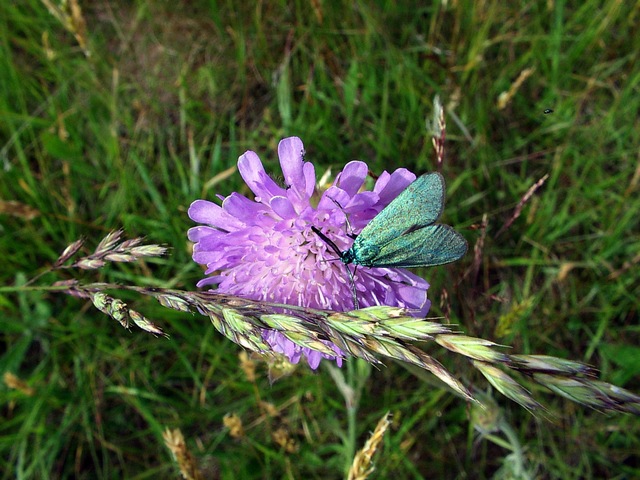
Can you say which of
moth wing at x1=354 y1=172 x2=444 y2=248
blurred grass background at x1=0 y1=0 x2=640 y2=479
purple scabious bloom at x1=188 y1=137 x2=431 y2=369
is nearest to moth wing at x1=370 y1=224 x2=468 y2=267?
moth wing at x1=354 y1=172 x2=444 y2=248

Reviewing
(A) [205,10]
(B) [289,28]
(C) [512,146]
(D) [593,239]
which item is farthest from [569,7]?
(A) [205,10]

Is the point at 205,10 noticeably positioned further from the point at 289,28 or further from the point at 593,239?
the point at 593,239

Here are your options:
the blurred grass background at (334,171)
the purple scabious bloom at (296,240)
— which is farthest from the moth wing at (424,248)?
the blurred grass background at (334,171)

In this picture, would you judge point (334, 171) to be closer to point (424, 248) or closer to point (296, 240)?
point (296, 240)

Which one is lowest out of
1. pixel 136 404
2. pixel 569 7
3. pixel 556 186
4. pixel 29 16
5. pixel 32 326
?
pixel 136 404

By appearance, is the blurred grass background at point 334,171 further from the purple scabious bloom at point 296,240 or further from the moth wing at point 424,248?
the moth wing at point 424,248

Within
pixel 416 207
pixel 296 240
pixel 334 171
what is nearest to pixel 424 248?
pixel 416 207
